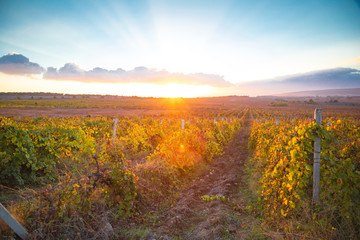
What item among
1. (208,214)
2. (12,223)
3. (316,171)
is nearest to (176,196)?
(208,214)

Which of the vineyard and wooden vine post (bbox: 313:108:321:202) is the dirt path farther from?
wooden vine post (bbox: 313:108:321:202)

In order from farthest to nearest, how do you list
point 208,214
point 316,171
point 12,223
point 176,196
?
point 176,196 < point 208,214 < point 316,171 < point 12,223

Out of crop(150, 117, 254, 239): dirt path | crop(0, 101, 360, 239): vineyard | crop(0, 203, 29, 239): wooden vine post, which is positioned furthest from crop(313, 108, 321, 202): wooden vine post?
crop(0, 203, 29, 239): wooden vine post

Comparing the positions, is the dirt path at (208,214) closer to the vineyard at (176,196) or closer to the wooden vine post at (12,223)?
the vineyard at (176,196)

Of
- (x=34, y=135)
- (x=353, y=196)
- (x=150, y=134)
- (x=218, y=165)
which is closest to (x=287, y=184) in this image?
(x=353, y=196)

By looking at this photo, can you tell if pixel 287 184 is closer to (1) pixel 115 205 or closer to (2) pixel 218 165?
(1) pixel 115 205

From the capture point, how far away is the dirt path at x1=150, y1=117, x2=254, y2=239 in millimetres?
3701

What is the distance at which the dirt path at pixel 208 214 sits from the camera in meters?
3.70

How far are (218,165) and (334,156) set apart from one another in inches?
213

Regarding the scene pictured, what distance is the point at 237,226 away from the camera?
12.9ft

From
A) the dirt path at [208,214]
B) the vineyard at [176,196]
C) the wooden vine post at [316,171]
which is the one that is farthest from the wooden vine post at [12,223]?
the wooden vine post at [316,171]

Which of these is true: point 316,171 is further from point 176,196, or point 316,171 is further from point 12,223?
point 12,223

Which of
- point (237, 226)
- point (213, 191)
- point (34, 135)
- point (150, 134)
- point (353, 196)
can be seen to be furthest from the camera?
point (150, 134)

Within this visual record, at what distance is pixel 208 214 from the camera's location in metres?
4.45
